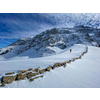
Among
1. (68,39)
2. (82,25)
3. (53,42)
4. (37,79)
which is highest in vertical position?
(82,25)

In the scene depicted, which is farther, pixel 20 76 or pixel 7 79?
pixel 20 76

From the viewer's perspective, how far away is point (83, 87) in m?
→ 3.17

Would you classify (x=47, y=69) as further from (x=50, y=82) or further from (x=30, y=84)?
(x=30, y=84)

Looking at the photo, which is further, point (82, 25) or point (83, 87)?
point (82, 25)

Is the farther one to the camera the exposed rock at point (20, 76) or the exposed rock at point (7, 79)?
the exposed rock at point (20, 76)

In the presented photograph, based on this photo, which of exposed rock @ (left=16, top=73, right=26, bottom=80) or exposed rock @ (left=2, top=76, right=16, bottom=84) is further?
exposed rock @ (left=16, top=73, right=26, bottom=80)

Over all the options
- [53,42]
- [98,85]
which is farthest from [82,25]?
[98,85]

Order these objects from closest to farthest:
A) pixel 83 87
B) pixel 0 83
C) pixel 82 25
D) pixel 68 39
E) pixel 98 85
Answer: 1. pixel 0 83
2. pixel 83 87
3. pixel 98 85
4. pixel 68 39
5. pixel 82 25

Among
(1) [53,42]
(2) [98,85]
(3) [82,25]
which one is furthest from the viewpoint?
(3) [82,25]

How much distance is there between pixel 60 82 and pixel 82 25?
8112cm

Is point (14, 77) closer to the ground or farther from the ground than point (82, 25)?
closer to the ground

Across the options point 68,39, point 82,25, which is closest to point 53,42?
point 68,39

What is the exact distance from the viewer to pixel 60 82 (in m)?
3.35

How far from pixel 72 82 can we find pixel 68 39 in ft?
154
